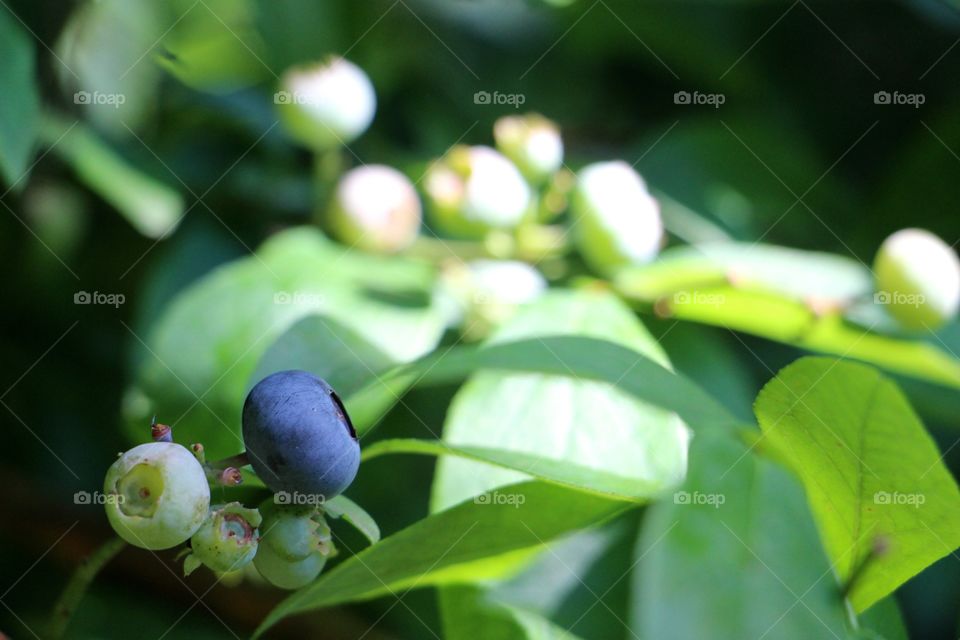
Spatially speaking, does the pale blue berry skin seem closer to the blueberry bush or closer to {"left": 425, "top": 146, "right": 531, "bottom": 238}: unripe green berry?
the blueberry bush

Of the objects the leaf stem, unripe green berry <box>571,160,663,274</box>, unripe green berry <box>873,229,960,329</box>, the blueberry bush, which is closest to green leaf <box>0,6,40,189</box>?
the blueberry bush

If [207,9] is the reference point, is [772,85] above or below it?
above

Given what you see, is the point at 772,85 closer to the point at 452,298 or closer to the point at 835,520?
the point at 452,298

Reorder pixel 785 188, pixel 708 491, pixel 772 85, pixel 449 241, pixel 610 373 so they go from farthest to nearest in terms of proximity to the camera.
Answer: pixel 772 85, pixel 785 188, pixel 449 241, pixel 610 373, pixel 708 491

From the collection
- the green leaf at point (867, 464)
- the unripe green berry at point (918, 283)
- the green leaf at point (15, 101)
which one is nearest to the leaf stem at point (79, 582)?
the green leaf at point (15, 101)

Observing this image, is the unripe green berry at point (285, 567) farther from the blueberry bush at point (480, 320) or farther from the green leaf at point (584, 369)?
the green leaf at point (584, 369)

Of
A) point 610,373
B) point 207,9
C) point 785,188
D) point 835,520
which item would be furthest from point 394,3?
point 835,520
